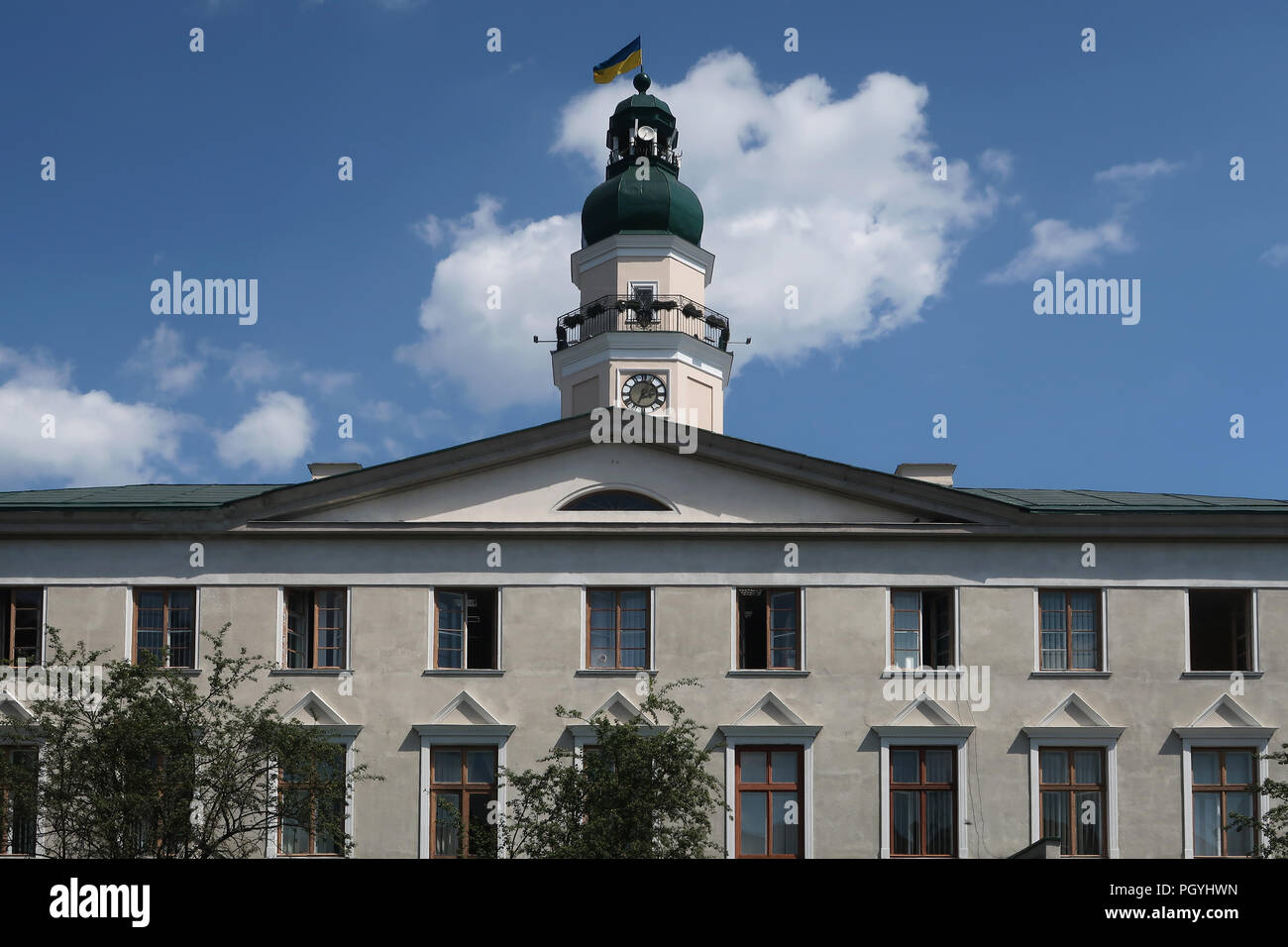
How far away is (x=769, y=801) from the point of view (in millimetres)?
34531

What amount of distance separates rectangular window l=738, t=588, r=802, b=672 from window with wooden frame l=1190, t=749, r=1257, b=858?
892 centimetres

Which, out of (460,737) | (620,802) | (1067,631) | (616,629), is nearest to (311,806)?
(460,737)

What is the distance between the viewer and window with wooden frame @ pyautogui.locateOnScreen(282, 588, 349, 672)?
35438 millimetres

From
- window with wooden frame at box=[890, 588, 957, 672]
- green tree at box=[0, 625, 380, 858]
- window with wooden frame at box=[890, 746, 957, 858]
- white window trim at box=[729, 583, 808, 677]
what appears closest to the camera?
green tree at box=[0, 625, 380, 858]

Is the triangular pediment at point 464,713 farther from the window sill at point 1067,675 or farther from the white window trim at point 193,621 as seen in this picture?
the window sill at point 1067,675

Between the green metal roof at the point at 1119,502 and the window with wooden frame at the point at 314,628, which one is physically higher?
the green metal roof at the point at 1119,502

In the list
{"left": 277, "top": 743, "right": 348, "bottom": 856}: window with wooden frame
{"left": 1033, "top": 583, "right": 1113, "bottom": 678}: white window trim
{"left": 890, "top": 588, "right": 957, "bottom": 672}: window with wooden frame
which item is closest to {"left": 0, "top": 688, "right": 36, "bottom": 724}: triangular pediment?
{"left": 277, "top": 743, "right": 348, "bottom": 856}: window with wooden frame

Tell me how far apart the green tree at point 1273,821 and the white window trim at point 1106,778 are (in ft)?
8.01

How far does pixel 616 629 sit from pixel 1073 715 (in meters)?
Result: 10.1

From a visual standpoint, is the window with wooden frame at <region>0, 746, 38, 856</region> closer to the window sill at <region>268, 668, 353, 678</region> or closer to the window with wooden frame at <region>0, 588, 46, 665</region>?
A: the window with wooden frame at <region>0, 588, 46, 665</region>

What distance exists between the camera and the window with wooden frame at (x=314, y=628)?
35.4 metres

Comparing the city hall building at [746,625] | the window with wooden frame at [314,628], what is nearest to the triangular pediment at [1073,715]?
the city hall building at [746,625]
